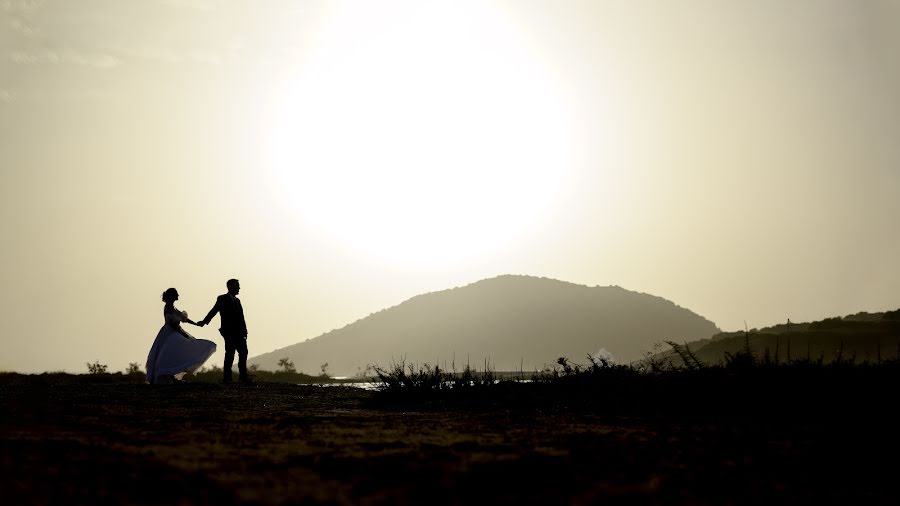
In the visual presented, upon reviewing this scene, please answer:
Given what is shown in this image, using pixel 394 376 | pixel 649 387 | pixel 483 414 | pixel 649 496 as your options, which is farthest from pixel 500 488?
pixel 394 376

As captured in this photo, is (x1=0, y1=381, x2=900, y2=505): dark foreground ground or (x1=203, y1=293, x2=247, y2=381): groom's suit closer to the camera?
(x1=0, y1=381, x2=900, y2=505): dark foreground ground

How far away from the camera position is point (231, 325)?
16.3m

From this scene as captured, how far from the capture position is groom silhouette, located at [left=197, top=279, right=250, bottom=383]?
16219mm

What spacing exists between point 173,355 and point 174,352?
7 cm

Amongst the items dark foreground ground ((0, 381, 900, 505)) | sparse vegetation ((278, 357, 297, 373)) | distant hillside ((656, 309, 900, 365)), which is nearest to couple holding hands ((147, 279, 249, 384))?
dark foreground ground ((0, 381, 900, 505))

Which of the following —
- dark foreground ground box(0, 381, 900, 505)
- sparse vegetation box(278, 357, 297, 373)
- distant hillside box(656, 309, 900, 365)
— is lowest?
dark foreground ground box(0, 381, 900, 505)

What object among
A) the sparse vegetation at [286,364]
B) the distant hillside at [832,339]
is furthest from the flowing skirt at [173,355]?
the distant hillside at [832,339]

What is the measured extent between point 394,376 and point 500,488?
8318 millimetres

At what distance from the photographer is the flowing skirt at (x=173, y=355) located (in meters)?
15.2

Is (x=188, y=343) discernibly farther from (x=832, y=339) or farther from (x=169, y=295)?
(x=832, y=339)

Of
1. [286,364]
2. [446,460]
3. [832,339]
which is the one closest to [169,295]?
[446,460]

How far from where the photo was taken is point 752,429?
5930 millimetres

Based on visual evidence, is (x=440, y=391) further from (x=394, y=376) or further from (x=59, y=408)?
(x=59, y=408)

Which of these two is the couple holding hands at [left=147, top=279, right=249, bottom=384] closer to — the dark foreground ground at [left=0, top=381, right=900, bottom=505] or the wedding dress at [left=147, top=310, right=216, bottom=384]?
the wedding dress at [left=147, top=310, right=216, bottom=384]
